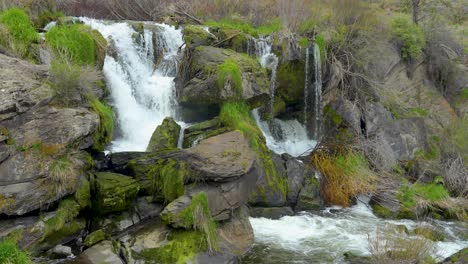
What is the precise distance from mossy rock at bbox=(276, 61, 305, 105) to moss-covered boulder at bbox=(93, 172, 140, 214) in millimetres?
6981

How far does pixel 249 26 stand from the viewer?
16.5m

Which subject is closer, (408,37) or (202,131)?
(202,131)

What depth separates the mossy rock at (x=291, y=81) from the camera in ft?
48.1

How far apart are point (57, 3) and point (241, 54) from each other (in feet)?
23.7

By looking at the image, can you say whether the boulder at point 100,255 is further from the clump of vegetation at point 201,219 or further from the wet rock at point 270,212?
the wet rock at point 270,212

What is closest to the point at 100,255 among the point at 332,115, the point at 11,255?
the point at 11,255

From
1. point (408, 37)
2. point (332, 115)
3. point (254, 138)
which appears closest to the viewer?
point (254, 138)

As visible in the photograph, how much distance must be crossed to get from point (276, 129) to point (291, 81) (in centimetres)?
165

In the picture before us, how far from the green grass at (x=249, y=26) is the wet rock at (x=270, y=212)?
6.59m

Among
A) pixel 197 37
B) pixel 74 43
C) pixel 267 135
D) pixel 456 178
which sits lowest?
pixel 456 178

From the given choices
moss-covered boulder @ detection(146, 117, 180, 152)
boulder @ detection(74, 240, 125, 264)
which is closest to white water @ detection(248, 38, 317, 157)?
moss-covered boulder @ detection(146, 117, 180, 152)

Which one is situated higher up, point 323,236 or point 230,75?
point 230,75

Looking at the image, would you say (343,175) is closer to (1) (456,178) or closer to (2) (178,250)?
(1) (456,178)

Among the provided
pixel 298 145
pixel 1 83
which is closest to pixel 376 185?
pixel 298 145
